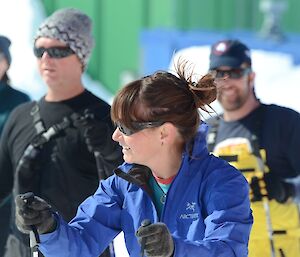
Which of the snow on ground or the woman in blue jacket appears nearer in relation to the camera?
the woman in blue jacket

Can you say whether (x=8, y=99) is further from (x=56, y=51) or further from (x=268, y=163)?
(x=268, y=163)

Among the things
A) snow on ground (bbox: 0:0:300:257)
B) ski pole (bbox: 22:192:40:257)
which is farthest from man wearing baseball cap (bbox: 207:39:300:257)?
snow on ground (bbox: 0:0:300:257)

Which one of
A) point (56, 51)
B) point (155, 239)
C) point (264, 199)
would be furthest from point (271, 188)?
point (155, 239)

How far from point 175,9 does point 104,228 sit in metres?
8.75

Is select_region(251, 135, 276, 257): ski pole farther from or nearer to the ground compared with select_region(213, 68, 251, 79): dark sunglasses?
nearer to the ground

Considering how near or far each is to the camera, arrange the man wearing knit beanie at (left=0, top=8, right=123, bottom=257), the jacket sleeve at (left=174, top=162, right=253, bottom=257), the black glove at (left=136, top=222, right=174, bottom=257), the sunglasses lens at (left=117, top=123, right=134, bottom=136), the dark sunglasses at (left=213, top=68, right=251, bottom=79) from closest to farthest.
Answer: the black glove at (left=136, top=222, right=174, bottom=257)
the jacket sleeve at (left=174, top=162, right=253, bottom=257)
the sunglasses lens at (left=117, top=123, right=134, bottom=136)
the man wearing knit beanie at (left=0, top=8, right=123, bottom=257)
the dark sunglasses at (left=213, top=68, right=251, bottom=79)

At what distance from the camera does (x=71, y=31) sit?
13.8 feet

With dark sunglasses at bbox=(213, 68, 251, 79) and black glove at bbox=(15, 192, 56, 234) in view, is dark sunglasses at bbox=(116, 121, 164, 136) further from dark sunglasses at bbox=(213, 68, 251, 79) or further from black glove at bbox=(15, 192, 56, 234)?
dark sunglasses at bbox=(213, 68, 251, 79)

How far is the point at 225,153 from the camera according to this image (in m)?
4.24

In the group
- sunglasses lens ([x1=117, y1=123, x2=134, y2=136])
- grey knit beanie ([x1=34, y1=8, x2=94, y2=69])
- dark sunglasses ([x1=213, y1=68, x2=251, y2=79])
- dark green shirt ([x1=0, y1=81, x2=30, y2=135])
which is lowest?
dark green shirt ([x1=0, y1=81, x2=30, y2=135])

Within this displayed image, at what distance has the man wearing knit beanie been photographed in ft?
12.8

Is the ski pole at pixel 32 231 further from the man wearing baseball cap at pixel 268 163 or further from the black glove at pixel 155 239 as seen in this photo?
the man wearing baseball cap at pixel 268 163

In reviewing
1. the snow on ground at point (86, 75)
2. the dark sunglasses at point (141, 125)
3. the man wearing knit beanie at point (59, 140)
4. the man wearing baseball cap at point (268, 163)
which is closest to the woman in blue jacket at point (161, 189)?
the dark sunglasses at point (141, 125)

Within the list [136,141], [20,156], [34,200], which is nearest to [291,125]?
[20,156]
